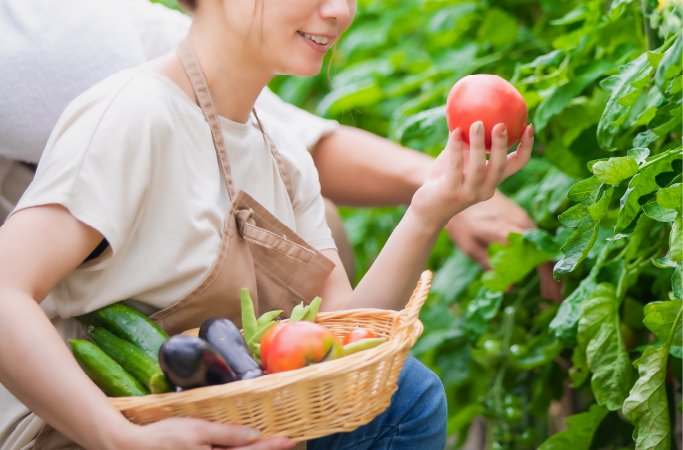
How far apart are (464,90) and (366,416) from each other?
2.14ft

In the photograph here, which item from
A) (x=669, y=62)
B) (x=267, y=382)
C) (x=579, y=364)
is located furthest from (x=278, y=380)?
(x=579, y=364)

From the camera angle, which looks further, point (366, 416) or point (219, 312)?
point (219, 312)

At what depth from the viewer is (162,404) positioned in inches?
37.5

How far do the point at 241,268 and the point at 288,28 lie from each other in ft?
1.48

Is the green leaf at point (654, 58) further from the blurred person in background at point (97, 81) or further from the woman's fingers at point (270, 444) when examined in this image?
the woman's fingers at point (270, 444)

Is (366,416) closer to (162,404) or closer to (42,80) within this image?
(162,404)

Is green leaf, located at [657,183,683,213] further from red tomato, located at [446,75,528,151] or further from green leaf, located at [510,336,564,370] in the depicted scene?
green leaf, located at [510,336,564,370]

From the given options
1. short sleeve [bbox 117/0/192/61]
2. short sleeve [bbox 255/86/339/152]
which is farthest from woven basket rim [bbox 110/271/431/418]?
short sleeve [bbox 117/0/192/61]

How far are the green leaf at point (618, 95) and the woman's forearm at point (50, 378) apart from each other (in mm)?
986

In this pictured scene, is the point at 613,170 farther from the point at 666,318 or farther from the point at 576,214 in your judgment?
the point at 666,318

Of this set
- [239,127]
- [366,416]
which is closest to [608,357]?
[366,416]

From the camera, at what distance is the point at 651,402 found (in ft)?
3.94

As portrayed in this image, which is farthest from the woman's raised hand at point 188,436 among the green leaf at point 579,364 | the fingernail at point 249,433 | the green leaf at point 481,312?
the green leaf at point 481,312

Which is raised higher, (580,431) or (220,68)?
(220,68)
